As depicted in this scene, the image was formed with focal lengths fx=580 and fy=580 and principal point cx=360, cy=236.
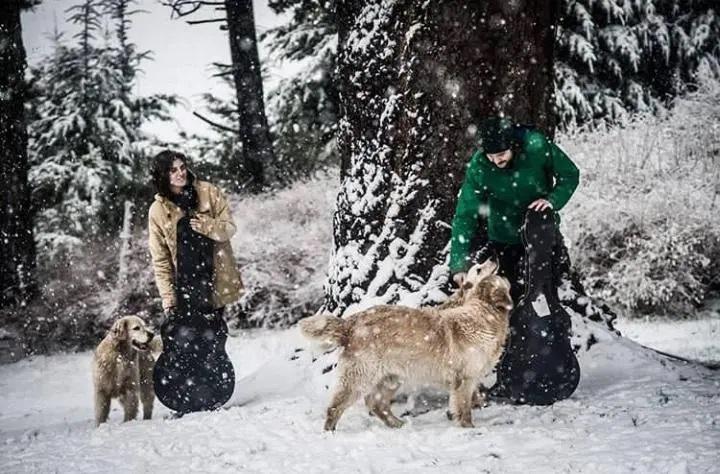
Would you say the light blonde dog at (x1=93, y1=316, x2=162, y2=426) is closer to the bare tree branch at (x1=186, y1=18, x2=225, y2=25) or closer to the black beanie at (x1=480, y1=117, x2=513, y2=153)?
the black beanie at (x1=480, y1=117, x2=513, y2=153)

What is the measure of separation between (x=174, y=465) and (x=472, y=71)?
3.48 metres

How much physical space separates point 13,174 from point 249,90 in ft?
16.8

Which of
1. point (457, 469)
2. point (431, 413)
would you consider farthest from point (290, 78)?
point (457, 469)

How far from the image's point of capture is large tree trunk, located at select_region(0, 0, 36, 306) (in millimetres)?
9914

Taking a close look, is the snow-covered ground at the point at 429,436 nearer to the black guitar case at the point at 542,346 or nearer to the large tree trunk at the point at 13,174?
the black guitar case at the point at 542,346

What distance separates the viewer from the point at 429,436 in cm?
359

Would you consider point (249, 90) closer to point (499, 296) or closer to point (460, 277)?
point (460, 277)

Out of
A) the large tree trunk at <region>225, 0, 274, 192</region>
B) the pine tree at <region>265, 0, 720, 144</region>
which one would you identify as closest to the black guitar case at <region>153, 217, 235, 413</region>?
the large tree trunk at <region>225, 0, 274, 192</region>

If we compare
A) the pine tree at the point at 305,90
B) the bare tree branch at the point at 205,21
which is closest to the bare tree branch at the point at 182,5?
the bare tree branch at the point at 205,21

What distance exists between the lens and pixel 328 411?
3.85 m

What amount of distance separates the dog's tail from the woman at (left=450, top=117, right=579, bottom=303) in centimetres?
92

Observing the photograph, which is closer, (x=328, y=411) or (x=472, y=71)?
(x=328, y=411)

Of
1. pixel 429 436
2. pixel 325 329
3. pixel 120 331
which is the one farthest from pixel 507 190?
pixel 120 331

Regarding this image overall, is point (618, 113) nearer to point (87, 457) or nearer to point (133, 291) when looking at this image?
point (133, 291)
